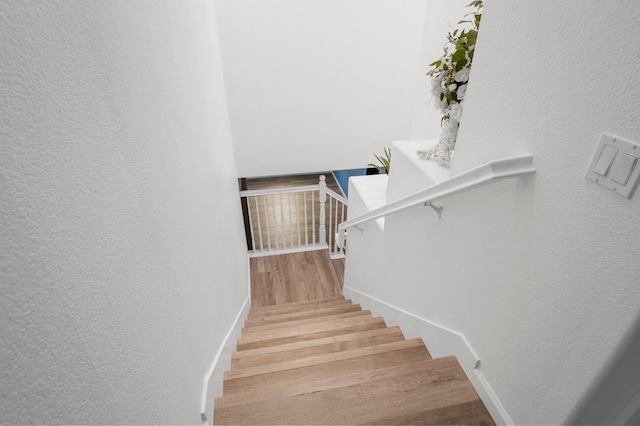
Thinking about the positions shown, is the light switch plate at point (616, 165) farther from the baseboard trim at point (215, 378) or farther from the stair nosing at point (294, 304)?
the stair nosing at point (294, 304)

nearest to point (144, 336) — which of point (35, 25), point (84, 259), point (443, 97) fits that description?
point (84, 259)

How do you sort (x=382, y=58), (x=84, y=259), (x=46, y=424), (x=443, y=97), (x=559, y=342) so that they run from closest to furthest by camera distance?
(x=46, y=424) < (x=84, y=259) < (x=559, y=342) < (x=443, y=97) < (x=382, y=58)

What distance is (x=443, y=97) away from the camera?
1483 millimetres

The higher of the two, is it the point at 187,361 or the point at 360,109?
the point at 360,109

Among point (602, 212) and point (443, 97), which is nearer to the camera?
point (602, 212)

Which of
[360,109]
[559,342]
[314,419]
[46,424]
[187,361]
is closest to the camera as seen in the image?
[46,424]

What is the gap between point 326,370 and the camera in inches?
65.9

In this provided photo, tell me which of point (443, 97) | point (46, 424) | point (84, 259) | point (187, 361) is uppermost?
point (443, 97)

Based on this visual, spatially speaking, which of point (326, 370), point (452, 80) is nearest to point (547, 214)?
point (452, 80)

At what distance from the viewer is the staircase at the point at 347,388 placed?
1.31 m

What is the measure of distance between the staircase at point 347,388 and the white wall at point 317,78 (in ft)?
8.31

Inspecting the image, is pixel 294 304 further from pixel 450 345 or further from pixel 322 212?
pixel 450 345

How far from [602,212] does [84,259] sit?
1109 mm

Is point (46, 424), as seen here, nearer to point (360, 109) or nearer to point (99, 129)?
point (99, 129)
